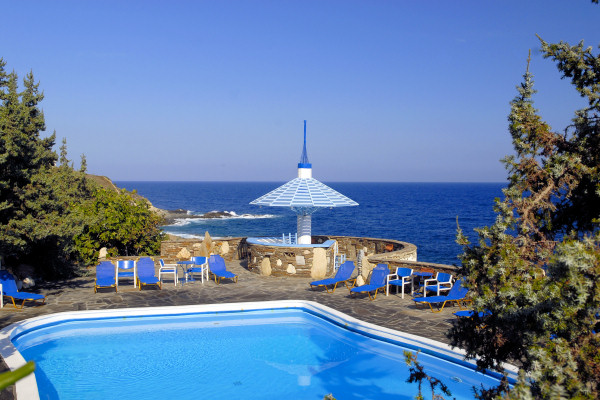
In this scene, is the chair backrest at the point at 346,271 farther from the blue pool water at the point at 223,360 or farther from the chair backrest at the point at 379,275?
the blue pool water at the point at 223,360

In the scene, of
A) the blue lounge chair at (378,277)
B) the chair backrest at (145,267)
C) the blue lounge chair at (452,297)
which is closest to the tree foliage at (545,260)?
the blue lounge chair at (452,297)

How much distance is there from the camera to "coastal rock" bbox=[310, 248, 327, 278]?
13141mm

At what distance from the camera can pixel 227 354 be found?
8.55 meters

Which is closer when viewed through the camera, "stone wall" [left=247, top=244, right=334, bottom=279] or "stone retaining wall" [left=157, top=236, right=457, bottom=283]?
"stone retaining wall" [left=157, top=236, right=457, bottom=283]

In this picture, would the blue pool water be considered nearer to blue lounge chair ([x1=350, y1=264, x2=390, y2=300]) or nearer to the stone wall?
blue lounge chair ([x1=350, y1=264, x2=390, y2=300])

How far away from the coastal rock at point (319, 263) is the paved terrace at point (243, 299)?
0.30 metres

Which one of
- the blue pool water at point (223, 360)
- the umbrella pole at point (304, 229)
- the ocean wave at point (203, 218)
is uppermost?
the umbrella pole at point (304, 229)

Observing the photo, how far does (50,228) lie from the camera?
10336mm

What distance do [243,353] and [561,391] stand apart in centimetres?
649

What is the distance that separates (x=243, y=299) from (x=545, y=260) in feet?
26.5

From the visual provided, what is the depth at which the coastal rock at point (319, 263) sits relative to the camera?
1314 cm

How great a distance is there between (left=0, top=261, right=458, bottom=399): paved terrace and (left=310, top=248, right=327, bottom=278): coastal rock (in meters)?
0.30

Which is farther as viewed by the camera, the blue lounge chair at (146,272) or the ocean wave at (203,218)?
the ocean wave at (203,218)

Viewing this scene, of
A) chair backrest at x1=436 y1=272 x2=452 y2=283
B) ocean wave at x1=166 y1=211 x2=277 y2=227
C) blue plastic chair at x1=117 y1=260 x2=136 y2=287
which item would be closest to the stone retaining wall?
chair backrest at x1=436 y1=272 x2=452 y2=283
